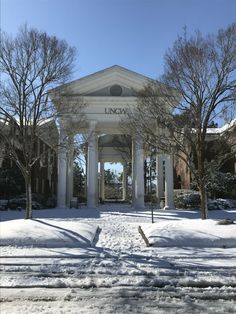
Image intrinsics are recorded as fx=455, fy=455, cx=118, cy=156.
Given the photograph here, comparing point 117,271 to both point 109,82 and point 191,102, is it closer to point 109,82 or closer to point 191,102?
point 191,102

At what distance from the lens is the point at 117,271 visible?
873 centimetres

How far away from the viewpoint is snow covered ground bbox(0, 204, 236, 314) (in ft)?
→ 21.4

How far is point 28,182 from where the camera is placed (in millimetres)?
16625

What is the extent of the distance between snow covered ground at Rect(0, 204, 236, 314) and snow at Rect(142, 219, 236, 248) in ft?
0.09

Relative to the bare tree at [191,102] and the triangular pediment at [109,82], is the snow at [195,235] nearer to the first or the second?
the bare tree at [191,102]

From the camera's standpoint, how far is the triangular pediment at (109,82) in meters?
30.6

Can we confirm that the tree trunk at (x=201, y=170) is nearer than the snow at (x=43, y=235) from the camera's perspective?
No

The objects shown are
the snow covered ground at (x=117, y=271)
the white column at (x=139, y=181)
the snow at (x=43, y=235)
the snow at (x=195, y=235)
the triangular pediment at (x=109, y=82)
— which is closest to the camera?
the snow covered ground at (x=117, y=271)

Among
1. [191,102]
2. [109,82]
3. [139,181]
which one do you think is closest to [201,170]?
[191,102]

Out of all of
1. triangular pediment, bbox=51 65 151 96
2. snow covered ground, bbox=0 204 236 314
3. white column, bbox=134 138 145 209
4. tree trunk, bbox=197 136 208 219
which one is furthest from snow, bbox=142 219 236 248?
triangular pediment, bbox=51 65 151 96

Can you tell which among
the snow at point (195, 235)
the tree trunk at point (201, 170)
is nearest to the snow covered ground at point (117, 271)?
the snow at point (195, 235)

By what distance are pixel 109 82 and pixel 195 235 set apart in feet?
66.4

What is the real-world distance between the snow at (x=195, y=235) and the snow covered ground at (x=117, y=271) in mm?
27

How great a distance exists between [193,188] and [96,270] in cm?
2843
